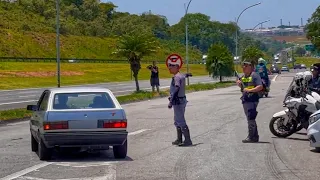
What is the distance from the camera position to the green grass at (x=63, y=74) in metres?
60.6

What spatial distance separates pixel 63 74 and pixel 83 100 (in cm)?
5672

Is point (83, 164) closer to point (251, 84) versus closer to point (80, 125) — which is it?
point (80, 125)

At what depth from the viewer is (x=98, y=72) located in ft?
255

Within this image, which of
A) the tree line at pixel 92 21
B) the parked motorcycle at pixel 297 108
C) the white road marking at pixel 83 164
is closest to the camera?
the white road marking at pixel 83 164

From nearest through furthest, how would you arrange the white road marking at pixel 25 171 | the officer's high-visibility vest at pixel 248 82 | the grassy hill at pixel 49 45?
the white road marking at pixel 25 171 < the officer's high-visibility vest at pixel 248 82 < the grassy hill at pixel 49 45

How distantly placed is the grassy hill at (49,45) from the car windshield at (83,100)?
193 ft

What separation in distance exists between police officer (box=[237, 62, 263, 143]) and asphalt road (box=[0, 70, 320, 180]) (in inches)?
12.7

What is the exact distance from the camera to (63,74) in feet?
229

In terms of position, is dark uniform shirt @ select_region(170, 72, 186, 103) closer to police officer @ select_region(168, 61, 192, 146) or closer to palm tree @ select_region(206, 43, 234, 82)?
police officer @ select_region(168, 61, 192, 146)

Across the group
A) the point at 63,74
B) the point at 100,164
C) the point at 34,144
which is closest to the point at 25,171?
the point at 100,164

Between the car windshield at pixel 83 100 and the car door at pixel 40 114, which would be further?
the car windshield at pixel 83 100

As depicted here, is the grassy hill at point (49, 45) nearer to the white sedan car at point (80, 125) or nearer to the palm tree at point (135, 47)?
the palm tree at point (135, 47)

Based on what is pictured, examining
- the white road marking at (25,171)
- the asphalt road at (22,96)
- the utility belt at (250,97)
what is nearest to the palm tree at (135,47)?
the asphalt road at (22,96)

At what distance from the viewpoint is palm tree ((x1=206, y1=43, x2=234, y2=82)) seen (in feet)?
199
